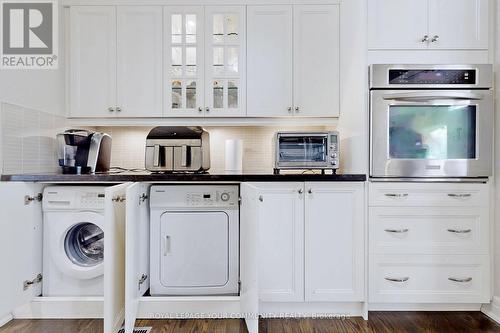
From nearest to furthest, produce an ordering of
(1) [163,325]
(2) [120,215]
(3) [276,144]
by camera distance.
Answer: (2) [120,215], (1) [163,325], (3) [276,144]

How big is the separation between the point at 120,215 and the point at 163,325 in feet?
2.54

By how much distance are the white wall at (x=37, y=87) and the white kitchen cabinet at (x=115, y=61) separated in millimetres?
77

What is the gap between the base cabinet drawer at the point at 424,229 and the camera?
1992mm

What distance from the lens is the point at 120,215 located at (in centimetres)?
167

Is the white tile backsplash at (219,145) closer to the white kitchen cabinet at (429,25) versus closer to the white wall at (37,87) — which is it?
the white wall at (37,87)

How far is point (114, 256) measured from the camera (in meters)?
1.60

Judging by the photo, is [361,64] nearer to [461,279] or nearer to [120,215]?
[461,279]

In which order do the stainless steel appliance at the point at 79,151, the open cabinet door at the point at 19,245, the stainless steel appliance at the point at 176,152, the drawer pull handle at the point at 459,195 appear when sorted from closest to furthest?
the open cabinet door at the point at 19,245 < the drawer pull handle at the point at 459,195 < the stainless steel appliance at the point at 79,151 < the stainless steel appliance at the point at 176,152

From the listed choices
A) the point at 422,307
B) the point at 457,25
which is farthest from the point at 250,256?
the point at 457,25

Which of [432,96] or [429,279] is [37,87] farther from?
[429,279]

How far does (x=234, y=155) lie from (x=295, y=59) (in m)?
0.90

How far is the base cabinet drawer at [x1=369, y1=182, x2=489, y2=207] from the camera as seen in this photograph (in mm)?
1993

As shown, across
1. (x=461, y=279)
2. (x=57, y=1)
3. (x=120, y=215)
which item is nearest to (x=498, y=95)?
(x=461, y=279)

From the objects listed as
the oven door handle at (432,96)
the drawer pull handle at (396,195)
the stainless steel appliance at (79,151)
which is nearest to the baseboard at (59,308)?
the stainless steel appliance at (79,151)
